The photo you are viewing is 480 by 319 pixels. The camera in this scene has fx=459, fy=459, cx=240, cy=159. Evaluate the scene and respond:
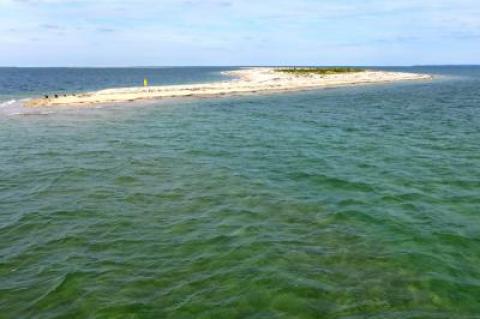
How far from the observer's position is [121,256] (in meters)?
→ 12.5

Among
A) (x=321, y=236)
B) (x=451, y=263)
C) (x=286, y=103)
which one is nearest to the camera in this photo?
(x=451, y=263)

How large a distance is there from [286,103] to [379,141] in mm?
26524

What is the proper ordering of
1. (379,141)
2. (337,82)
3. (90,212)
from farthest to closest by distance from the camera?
(337,82), (379,141), (90,212)

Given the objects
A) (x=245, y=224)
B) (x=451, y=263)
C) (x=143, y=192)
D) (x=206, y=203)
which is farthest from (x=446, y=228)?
(x=143, y=192)

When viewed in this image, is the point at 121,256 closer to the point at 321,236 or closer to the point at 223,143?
the point at 321,236

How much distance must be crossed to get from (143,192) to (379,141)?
16338 millimetres

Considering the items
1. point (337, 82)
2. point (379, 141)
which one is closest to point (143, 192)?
point (379, 141)

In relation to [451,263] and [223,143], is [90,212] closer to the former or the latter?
[451,263]

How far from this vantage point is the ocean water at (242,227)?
33.5 feet

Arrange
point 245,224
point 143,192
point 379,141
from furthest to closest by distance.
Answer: point 379,141, point 143,192, point 245,224

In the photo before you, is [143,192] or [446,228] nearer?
[446,228]

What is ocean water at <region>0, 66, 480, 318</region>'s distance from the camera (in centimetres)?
1022

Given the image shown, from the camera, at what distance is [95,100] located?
56438 millimetres

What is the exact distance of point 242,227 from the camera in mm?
14531
